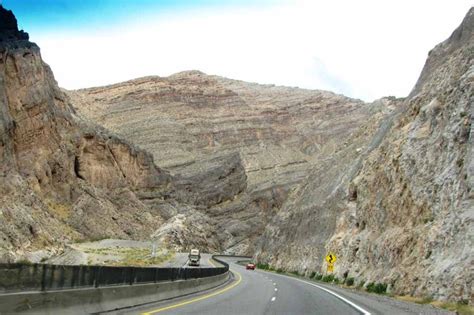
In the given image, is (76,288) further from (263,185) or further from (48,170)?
(263,185)

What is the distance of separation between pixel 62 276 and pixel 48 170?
85691 millimetres

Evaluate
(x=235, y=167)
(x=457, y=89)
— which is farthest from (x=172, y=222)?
(x=457, y=89)

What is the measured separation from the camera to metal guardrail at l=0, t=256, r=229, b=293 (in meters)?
9.84

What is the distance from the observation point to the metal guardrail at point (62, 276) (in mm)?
9844

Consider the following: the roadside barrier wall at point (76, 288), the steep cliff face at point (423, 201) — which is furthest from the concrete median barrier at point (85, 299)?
the steep cliff face at point (423, 201)

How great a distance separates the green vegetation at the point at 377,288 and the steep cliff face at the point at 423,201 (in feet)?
1.30

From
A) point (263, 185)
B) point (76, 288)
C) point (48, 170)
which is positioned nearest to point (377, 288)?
point (76, 288)

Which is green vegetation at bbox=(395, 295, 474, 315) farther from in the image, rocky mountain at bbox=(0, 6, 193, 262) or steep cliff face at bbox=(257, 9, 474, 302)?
rocky mountain at bbox=(0, 6, 193, 262)

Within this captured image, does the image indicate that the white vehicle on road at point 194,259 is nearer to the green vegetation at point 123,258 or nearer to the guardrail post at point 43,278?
the green vegetation at point 123,258

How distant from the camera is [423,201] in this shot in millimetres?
32531

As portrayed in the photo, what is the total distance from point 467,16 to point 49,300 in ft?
154

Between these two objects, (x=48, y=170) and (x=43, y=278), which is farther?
(x=48, y=170)

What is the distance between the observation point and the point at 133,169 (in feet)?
412

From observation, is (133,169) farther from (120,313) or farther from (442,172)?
(120,313)
